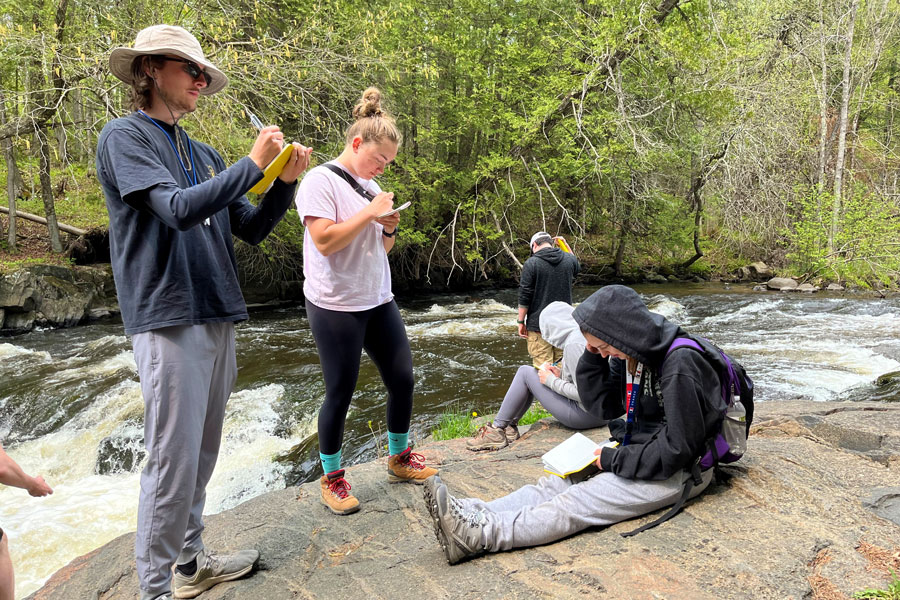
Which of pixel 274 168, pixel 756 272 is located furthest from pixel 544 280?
pixel 756 272

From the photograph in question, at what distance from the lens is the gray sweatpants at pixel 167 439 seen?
1.88 m

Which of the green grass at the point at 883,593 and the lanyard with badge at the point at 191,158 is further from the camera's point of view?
the lanyard with badge at the point at 191,158

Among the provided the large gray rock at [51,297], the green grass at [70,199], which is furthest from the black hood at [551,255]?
the green grass at [70,199]

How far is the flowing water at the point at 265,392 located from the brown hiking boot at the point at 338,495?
201 centimetres

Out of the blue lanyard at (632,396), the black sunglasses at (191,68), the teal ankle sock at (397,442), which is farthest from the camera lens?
the teal ankle sock at (397,442)

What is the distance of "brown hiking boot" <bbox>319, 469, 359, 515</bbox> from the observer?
284 centimetres

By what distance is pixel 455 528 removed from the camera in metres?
2.17

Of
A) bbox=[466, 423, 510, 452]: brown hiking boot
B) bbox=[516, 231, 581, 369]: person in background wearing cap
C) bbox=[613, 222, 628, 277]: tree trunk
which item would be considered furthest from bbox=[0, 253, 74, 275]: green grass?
bbox=[613, 222, 628, 277]: tree trunk

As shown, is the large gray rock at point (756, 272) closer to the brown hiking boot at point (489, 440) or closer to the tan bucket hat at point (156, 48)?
the brown hiking boot at point (489, 440)

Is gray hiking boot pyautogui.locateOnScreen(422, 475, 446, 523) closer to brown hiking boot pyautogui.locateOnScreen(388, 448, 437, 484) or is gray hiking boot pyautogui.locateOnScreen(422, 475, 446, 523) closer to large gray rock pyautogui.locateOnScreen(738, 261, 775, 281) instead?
brown hiking boot pyautogui.locateOnScreen(388, 448, 437, 484)

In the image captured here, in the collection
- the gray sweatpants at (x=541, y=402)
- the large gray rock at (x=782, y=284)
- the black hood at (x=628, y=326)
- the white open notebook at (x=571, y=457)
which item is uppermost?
the black hood at (x=628, y=326)

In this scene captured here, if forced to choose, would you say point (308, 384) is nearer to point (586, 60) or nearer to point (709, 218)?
point (586, 60)

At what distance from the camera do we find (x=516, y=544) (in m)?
2.25

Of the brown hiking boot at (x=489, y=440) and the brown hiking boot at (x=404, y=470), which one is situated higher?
the brown hiking boot at (x=404, y=470)
